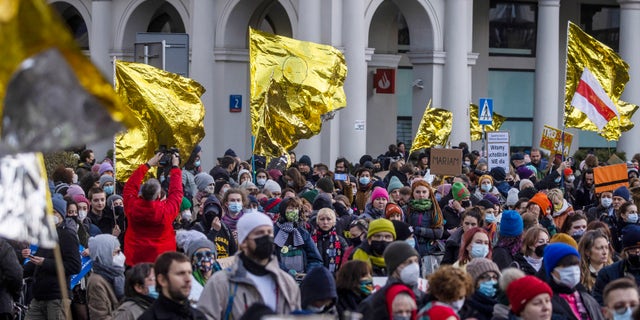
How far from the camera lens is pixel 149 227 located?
1159 cm

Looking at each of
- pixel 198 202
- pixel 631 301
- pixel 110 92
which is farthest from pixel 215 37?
pixel 110 92

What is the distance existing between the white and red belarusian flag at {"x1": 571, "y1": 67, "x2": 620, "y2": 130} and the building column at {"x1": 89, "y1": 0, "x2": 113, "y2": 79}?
53.0 feet

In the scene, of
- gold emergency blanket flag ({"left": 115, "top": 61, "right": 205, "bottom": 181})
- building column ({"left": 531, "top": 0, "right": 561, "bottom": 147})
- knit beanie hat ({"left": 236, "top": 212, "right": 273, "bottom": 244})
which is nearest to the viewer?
knit beanie hat ({"left": 236, "top": 212, "right": 273, "bottom": 244})

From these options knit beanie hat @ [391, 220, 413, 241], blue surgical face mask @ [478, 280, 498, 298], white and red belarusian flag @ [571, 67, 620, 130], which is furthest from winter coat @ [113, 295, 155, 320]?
white and red belarusian flag @ [571, 67, 620, 130]

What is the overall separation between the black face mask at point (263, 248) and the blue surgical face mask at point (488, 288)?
2.04 meters

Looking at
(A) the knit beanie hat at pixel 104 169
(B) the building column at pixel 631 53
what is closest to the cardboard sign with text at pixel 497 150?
(A) the knit beanie hat at pixel 104 169

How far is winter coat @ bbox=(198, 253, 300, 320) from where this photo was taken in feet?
24.4

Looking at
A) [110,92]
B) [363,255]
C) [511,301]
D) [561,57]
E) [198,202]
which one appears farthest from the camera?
[561,57]

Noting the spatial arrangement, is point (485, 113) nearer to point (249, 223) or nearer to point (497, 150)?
point (497, 150)

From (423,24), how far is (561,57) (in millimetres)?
7729

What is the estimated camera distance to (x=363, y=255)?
33.9 ft

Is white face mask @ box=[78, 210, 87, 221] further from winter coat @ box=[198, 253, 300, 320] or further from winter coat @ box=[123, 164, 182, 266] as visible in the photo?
winter coat @ box=[198, 253, 300, 320]

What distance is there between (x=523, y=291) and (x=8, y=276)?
178 inches

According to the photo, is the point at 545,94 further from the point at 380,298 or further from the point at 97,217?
the point at 380,298
